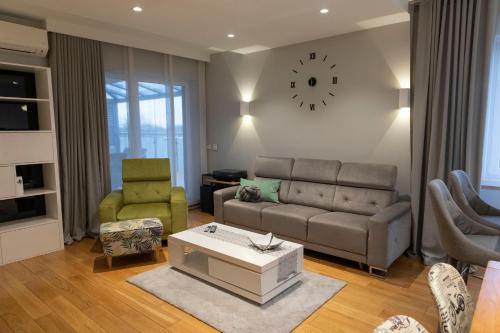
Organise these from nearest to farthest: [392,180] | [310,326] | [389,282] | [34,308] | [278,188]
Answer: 1. [310,326]
2. [34,308]
3. [389,282]
4. [392,180]
5. [278,188]

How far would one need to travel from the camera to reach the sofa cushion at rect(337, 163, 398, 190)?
3506mm

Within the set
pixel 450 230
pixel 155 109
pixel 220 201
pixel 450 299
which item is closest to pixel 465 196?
pixel 450 230

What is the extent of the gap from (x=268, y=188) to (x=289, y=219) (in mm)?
730

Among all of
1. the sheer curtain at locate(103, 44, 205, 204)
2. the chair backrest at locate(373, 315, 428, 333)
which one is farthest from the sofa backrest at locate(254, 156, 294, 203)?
the chair backrest at locate(373, 315, 428, 333)

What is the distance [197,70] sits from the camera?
5.46 m

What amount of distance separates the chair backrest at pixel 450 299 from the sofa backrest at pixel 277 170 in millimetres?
2886

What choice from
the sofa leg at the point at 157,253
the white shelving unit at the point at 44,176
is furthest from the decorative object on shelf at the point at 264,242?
the white shelving unit at the point at 44,176

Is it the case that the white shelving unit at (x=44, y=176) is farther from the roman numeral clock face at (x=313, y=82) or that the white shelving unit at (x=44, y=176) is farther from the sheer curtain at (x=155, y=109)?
the roman numeral clock face at (x=313, y=82)

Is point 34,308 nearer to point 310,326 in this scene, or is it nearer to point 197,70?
point 310,326

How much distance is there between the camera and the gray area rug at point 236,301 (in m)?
2.34

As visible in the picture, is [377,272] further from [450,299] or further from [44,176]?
[44,176]

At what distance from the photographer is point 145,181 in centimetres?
438

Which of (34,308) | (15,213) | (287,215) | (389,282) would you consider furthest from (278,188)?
(15,213)

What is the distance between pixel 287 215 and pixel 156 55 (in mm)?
3092
